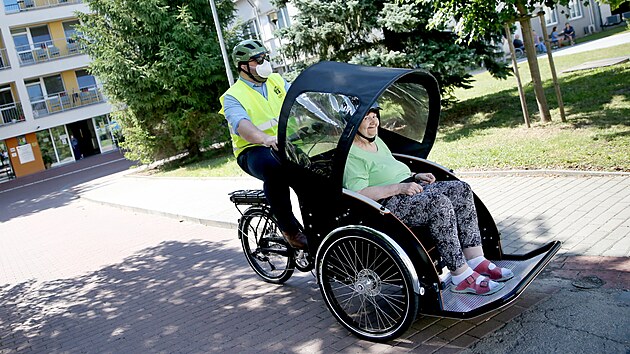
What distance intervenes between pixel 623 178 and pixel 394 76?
407cm

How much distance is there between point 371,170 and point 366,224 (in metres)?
0.47

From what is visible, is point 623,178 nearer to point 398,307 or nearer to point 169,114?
point 398,307

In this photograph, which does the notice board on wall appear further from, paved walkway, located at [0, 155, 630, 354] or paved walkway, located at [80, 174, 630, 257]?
paved walkway, located at [80, 174, 630, 257]

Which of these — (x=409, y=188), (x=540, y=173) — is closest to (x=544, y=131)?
(x=540, y=173)

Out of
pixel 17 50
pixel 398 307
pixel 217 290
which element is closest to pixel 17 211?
pixel 217 290

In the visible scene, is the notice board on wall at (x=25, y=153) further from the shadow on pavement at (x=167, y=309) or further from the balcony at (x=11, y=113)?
the shadow on pavement at (x=167, y=309)

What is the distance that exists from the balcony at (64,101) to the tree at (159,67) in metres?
20.5

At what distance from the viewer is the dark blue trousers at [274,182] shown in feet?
15.8

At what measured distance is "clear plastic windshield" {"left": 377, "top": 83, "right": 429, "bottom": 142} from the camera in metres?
4.54

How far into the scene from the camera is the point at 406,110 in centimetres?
475

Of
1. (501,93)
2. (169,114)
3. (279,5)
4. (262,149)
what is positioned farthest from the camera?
(169,114)

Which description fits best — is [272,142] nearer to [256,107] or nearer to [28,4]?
[256,107]

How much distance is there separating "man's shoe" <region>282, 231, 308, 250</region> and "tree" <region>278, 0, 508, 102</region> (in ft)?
26.7

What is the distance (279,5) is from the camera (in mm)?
14305
